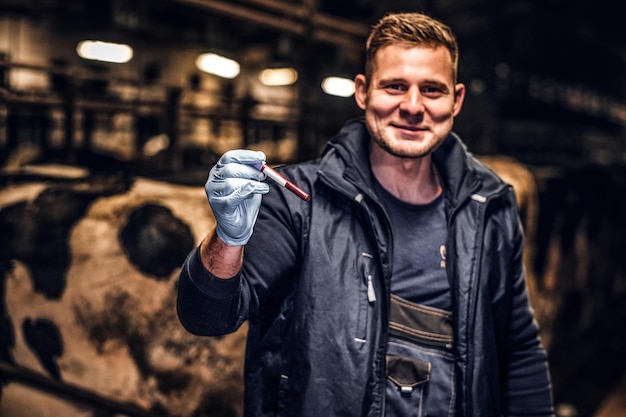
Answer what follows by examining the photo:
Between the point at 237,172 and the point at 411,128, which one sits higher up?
the point at 411,128

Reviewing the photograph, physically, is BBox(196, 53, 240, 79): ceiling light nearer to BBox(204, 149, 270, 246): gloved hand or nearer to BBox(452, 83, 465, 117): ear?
BBox(452, 83, 465, 117): ear

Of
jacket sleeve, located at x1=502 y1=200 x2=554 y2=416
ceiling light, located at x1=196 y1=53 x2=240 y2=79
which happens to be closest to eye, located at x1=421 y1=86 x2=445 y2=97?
jacket sleeve, located at x1=502 y1=200 x2=554 y2=416

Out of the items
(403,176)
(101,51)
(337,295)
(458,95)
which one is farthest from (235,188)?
(101,51)

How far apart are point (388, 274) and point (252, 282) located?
44 centimetres

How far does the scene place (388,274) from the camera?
5.79ft

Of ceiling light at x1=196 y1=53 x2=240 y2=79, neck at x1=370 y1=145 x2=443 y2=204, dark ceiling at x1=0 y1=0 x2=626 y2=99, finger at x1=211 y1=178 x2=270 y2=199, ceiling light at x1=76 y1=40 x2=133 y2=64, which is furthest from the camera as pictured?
ceiling light at x1=196 y1=53 x2=240 y2=79

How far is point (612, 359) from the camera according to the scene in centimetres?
762

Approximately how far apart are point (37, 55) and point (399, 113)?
18.0 feet

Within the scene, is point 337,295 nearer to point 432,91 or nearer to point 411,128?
point 411,128

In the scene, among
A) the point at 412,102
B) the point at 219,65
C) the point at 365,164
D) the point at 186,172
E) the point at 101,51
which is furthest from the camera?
the point at 219,65

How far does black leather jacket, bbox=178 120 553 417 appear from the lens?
5.55 ft

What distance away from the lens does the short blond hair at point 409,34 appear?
1869mm

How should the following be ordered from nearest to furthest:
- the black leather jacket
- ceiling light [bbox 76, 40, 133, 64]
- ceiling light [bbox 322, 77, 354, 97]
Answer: the black leather jacket, ceiling light [bbox 76, 40, 133, 64], ceiling light [bbox 322, 77, 354, 97]

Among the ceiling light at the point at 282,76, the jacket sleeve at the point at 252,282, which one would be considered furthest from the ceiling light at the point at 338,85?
the jacket sleeve at the point at 252,282
